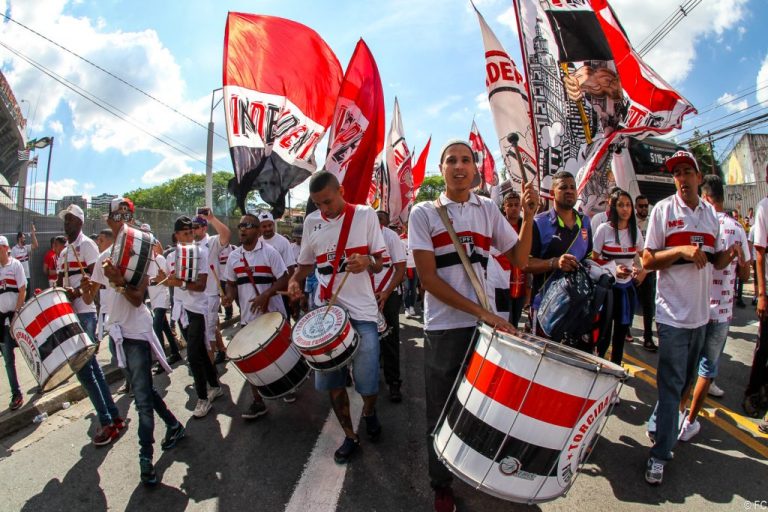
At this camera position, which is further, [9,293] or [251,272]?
[9,293]

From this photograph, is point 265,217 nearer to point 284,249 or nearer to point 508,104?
point 284,249

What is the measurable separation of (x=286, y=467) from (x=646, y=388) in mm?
3928

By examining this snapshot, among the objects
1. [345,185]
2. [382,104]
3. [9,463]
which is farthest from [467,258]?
[9,463]

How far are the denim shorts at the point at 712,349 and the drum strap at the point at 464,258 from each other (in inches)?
97.7

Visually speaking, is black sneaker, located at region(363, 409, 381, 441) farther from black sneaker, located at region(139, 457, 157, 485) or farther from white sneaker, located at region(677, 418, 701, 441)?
white sneaker, located at region(677, 418, 701, 441)

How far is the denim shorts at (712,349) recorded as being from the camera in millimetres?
3471

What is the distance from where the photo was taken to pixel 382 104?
5.15 m

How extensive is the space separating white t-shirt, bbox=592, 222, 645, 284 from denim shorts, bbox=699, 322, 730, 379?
1208mm

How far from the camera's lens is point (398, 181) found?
773cm

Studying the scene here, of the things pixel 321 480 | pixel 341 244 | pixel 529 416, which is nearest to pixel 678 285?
pixel 529 416

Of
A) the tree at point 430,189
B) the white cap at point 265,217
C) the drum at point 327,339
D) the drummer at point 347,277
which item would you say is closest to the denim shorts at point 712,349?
the drummer at point 347,277

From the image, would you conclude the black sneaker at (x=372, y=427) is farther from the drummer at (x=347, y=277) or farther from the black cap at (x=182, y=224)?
the black cap at (x=182, y=224)

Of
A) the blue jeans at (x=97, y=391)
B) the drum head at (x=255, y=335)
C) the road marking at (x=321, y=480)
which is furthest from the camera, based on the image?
the blue jeans at (x=97, y=391)

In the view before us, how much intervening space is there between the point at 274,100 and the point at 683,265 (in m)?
5.11
